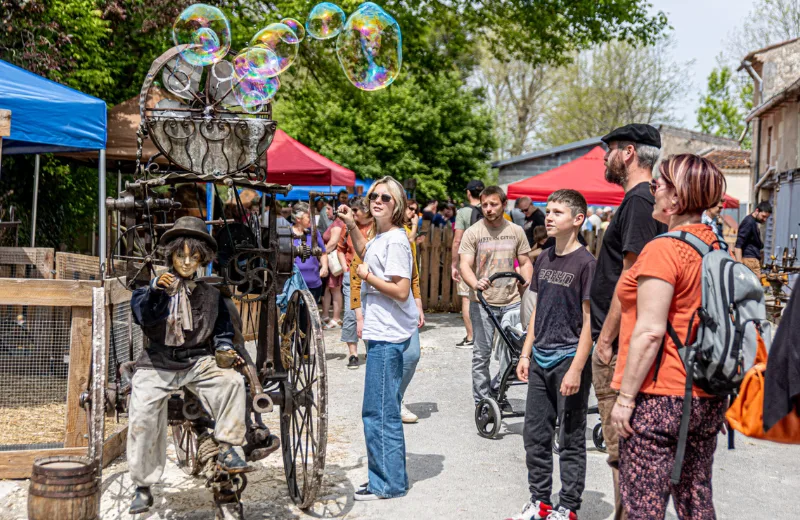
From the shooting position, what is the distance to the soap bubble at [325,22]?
7.79m

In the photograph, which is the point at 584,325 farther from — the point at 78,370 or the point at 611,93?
the point at 611,93

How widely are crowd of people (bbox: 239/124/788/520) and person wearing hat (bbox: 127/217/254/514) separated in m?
0.93

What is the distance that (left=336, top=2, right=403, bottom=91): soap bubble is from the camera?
7508 mm

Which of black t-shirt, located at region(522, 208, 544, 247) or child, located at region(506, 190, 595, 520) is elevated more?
black t-shirt, located at region(522, 208, 544, 247)

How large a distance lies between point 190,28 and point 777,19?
134 feet

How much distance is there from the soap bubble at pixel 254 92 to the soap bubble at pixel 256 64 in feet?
0.18

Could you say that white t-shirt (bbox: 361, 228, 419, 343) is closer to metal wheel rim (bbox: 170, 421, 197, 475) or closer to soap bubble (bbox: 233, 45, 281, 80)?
metal wheel rim (bbox: 170, 421, 197, 475)

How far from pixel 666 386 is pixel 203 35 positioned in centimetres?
462

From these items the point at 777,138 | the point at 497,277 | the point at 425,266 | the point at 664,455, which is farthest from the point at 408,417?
the point at 777,138

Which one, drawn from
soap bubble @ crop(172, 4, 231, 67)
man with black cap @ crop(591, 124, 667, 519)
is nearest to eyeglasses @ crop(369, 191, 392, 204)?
man with black cap @ crop(591, 124, 667, 519)

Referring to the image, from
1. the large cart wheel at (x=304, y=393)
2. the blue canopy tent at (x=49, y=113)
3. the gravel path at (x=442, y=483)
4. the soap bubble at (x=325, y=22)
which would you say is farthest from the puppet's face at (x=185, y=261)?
the soap bubble at (x=325, y=22)

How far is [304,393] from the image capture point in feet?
17.7

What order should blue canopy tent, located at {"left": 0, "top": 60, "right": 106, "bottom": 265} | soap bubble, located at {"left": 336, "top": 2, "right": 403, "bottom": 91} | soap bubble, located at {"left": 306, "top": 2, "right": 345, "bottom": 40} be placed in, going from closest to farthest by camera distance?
1. soap bubble, located at {"left": 336, "top": 2, "right": 403, "bottom": 91}
2. soap bubble, located at {"left": 306, "top": 2, "right": 345, "bottom": 40}
3. blue canopy tent, located at {"left": 0, "top": 60, "right": 106, "bottom": 265}

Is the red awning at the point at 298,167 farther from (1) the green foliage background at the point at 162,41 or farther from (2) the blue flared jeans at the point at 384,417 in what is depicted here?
(2) the blue flared jeans at the point at 384,417
